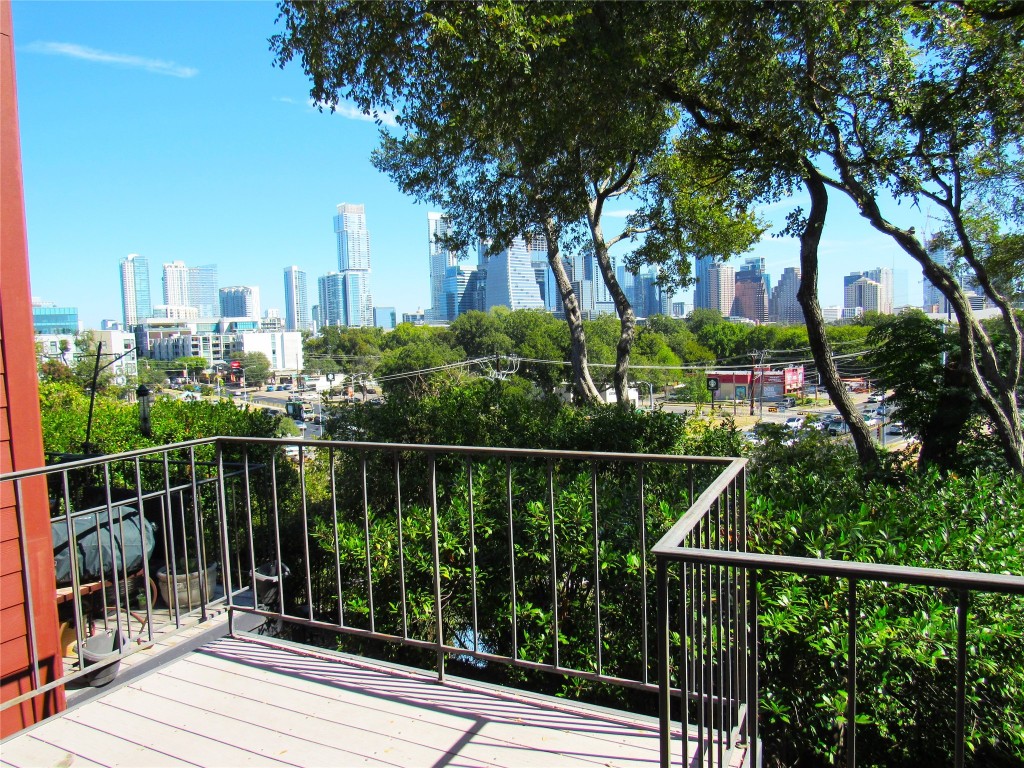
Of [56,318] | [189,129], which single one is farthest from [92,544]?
[56,318]

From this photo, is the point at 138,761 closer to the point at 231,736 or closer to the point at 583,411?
the point at 231,736

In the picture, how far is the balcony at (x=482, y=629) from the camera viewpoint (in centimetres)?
187

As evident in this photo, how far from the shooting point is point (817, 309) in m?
7.17

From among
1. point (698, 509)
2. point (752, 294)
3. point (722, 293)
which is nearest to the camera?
point (698, 509)

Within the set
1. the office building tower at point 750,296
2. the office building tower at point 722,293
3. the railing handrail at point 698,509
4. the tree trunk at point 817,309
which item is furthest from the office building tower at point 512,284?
the railing handrail at point 698,509

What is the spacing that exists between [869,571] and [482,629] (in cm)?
324

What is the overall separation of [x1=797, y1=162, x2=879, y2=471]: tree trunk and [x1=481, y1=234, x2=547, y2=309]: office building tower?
8770 cm

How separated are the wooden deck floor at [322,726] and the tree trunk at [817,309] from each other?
18.1ft

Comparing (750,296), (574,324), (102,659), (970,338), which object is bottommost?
(102,659)

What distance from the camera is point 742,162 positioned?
786cm

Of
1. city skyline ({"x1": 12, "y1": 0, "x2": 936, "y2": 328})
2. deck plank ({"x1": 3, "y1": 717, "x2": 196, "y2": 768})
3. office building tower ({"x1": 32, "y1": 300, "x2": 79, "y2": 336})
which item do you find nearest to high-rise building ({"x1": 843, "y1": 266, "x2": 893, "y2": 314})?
city skyline ({"x1": 12, "y1": 0, "x2": 936, "y2": 328})

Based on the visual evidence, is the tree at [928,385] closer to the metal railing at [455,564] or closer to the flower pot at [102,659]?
the metal railing at [455,564]

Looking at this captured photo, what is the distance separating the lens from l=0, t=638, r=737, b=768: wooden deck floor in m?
2.35

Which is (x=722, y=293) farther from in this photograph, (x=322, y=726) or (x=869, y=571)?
(x=869, y=571)
